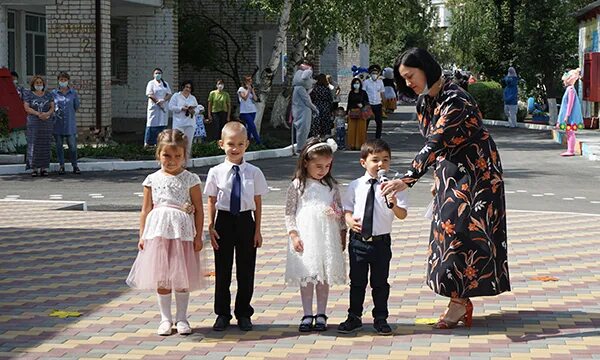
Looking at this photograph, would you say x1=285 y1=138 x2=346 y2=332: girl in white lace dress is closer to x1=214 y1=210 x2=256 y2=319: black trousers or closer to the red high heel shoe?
x1=214 y1=210 x2=256 y2=319: black trousers

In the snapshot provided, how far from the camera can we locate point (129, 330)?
7996 millimetres

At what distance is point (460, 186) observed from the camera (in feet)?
25.4

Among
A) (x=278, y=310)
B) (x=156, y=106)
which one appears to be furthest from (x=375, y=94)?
(x=278, y=310)

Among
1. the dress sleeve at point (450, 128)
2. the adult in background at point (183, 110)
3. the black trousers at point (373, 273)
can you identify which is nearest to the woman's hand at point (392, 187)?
the dress sleeve at point (450, 128)

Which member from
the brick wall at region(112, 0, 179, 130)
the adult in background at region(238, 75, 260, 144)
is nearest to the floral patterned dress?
the adult in background at region(238, 75, 260, 144)

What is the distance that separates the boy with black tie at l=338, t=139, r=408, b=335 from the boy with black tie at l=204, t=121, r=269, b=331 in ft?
2.08

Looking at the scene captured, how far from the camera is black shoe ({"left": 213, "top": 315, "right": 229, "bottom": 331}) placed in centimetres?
798

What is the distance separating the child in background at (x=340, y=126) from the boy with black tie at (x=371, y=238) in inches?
739

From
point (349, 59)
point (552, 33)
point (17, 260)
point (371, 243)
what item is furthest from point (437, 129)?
point (349, 59)

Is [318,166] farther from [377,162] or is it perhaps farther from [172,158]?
[172,158]

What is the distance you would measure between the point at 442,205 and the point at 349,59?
180ft

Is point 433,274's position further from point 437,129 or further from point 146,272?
point 146,272

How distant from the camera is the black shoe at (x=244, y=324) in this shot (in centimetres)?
801

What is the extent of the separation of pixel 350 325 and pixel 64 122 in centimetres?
1383
